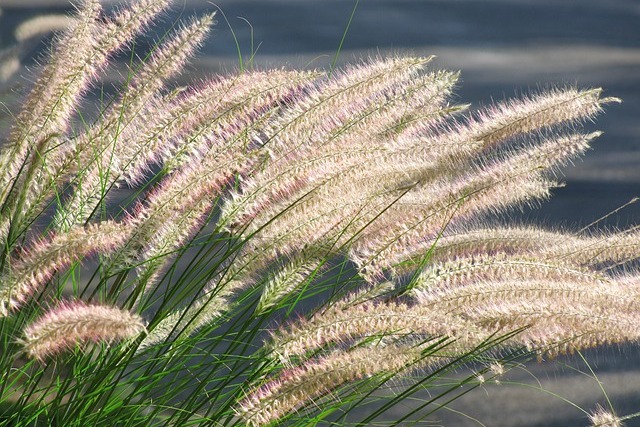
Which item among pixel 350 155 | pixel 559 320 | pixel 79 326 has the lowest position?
pixel 79 326

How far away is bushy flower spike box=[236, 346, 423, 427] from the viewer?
2.72 feet

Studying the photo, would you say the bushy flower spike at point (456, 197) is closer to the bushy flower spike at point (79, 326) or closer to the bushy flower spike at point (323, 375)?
the bushy flower spike at point (323, 375)

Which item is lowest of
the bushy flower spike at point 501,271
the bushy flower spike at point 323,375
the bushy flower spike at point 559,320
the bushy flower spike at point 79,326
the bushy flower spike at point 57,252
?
the bushy flower spike at point 79,326

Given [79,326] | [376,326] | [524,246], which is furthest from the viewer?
[524,246]

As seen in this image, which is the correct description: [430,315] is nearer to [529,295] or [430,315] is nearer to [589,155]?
[529,295]

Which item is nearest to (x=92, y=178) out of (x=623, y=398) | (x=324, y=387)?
(x=324, y=387)

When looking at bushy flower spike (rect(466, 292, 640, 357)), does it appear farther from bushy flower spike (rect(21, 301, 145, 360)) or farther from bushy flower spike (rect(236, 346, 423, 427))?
bushy flower spike (rect(21, 301, 145, 360))

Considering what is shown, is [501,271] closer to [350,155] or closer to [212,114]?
[350,155]

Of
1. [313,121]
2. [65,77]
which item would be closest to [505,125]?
[313,121]

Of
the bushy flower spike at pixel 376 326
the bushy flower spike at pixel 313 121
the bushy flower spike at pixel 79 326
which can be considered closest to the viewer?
the bushy flower spike at pixel 79 326

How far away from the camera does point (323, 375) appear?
834 mm

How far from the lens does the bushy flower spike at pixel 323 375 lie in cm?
83

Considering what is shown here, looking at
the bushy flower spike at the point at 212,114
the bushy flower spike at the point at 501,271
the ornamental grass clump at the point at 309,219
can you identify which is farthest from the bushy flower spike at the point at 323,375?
the bushy flower spike at the point at 212,114

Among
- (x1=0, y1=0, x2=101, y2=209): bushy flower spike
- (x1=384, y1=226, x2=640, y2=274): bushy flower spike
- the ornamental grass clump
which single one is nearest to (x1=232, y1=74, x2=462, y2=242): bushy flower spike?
the ornamental grass clump
